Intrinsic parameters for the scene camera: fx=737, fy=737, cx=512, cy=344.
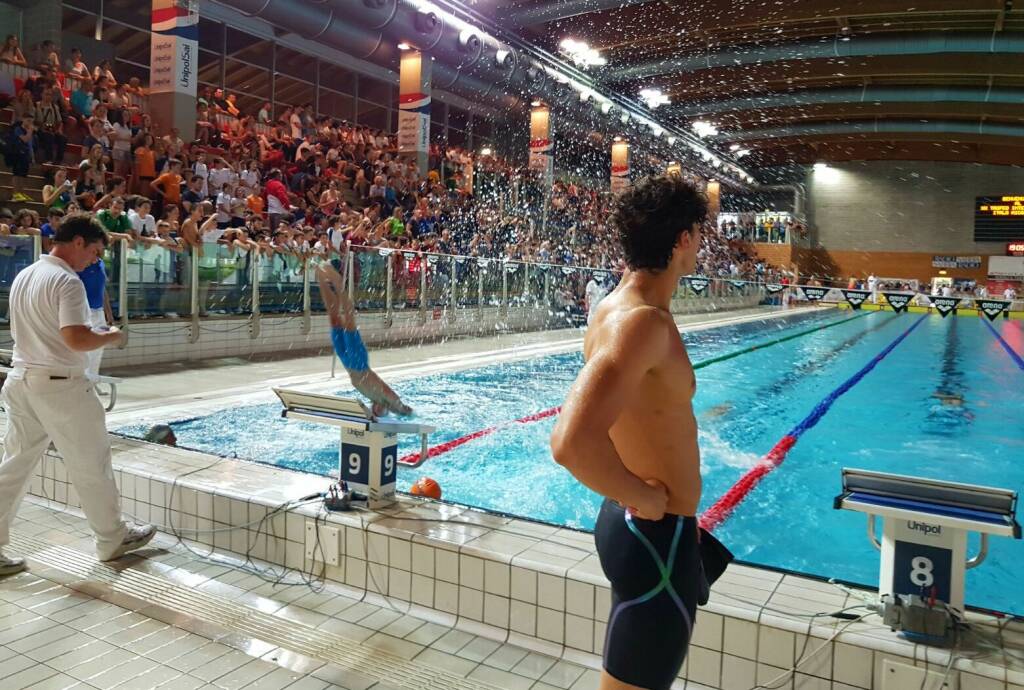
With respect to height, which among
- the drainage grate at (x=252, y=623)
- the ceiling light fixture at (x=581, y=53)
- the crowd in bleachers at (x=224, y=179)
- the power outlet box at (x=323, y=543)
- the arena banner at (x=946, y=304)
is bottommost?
the drainage grate at (x=252, y=623)

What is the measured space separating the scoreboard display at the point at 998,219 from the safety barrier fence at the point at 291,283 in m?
26.1

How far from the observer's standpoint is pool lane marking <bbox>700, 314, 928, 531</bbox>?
4.17 m

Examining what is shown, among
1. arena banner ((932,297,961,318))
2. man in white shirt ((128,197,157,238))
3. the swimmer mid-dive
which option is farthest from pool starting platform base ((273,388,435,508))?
arena banner ((932,297,961,318))

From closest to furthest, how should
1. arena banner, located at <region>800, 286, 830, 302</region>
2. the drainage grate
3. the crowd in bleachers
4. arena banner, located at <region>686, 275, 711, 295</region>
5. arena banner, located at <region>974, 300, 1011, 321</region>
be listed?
the drainage grate < the crowd in bleachers < arena banner, located at <region>686, 275, 711, 295</region> < arena banner, located at <region>974, 300, 1011, 321</region> < arena banner, located at <region>800, 286, 830, 302</region>

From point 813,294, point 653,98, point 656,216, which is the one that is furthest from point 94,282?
point 813,294

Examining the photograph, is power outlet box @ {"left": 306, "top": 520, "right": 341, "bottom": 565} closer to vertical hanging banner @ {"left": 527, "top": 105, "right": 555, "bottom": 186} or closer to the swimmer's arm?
the swimmer's arm

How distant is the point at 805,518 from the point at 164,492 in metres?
3.43

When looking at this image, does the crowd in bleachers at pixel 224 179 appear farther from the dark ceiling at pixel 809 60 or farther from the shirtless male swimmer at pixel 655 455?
the shirtless male swimmer at pixel 655 455

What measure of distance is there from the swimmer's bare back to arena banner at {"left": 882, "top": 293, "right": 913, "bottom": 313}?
1214 inches

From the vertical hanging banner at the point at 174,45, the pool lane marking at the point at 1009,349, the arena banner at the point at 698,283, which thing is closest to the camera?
the vertical hanging banner at the point at 174,45

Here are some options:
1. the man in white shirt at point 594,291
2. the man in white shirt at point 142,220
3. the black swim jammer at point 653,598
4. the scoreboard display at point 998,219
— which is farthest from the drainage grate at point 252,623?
the scoreboard display at point 998,219

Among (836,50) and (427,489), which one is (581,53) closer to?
(836,50)

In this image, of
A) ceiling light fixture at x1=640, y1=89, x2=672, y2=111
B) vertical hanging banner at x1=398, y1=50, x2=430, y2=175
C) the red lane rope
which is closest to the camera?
the red lane rope

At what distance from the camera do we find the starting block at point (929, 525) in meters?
2.01
